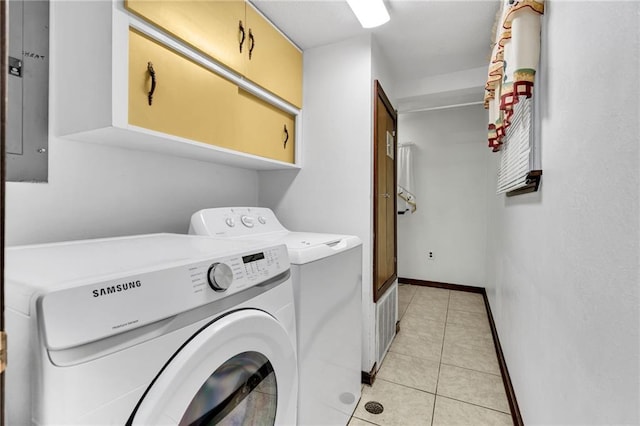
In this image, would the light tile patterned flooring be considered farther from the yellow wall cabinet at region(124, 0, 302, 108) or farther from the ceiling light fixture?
the ceiling light fixture

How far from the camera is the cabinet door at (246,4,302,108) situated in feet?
5.30

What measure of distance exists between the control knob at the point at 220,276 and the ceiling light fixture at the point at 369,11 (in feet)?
5.06

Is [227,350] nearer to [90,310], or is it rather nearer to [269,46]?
[90,310]

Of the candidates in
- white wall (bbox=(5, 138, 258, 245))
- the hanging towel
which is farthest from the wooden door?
the hanging towel

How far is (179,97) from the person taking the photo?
122 centimetres

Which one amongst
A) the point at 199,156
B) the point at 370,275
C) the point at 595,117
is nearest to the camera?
the point at 595,117

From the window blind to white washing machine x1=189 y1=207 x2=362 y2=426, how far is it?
84 cm

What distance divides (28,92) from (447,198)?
398 centimetres

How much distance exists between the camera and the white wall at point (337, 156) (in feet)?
6.32

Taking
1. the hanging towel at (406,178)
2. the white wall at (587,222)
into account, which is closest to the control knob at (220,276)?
the white wall at (587,222)

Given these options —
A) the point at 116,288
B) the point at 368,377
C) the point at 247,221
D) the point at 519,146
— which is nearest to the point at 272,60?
the point at 247,221

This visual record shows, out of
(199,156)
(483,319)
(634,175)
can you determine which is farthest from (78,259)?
(483,319)

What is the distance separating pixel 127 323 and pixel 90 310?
0.07 m

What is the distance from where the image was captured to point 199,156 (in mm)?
1604
